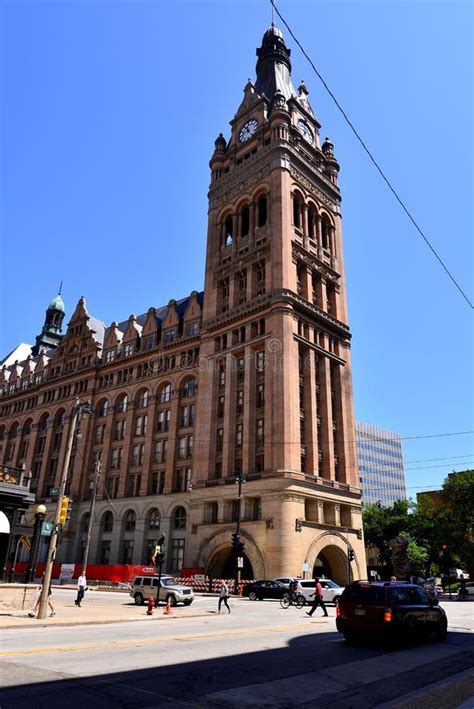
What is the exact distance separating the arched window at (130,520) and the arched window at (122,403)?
535 inches

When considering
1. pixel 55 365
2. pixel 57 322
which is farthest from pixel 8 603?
pixel 57 322

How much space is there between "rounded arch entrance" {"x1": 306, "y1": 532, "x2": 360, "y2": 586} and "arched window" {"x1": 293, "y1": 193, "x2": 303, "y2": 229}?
35678mm

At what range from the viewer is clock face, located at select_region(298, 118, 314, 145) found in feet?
227

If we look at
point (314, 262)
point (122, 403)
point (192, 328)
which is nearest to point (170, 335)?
point (192, 328)

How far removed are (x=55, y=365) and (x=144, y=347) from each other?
1993 centimetres

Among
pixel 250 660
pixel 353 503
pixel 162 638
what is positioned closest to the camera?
pixel 250 660

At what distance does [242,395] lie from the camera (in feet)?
178

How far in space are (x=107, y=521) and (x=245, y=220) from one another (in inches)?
1657

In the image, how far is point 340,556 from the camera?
49750mm

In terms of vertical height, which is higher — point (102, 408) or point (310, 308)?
point (310, 308)

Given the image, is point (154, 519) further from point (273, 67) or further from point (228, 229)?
point (273, 67)

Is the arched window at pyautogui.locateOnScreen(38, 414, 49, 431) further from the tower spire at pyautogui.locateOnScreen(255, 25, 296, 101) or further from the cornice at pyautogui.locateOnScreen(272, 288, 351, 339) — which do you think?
the tower spire at pyautogui.locateOnScreen(255, 25, 296, 101)

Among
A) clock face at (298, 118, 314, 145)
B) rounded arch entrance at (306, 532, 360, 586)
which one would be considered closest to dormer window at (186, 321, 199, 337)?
clock face at (298, 118, 314, 145)

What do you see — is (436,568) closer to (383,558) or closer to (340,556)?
(383,558)
